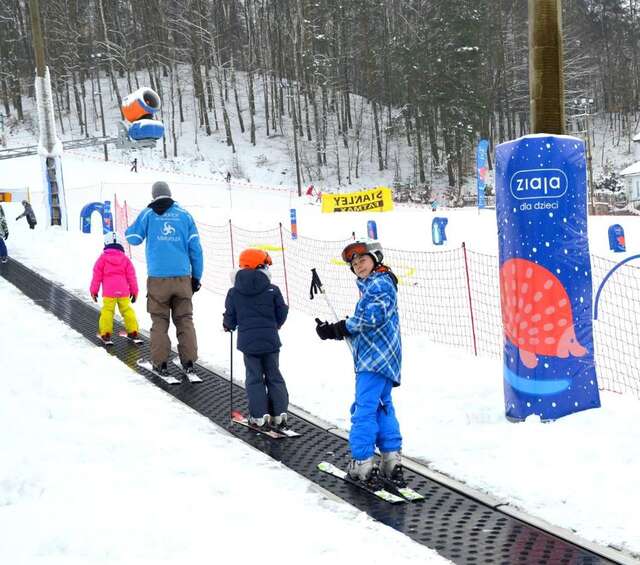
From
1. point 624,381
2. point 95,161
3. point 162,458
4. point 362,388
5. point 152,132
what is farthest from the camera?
point 95,161

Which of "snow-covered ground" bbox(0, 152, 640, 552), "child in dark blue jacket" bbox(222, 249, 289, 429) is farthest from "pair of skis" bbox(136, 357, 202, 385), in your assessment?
"child in dark blue jacket" bbox(222, 249, 289, 429)

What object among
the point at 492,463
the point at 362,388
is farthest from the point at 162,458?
the point at 492,463

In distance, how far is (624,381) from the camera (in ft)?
28.4

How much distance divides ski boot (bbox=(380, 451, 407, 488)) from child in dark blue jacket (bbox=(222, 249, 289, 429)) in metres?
1.46

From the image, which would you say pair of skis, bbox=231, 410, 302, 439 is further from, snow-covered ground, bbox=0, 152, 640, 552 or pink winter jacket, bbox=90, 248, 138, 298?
pink winter jacket, bbox=90, 248, 138, 298

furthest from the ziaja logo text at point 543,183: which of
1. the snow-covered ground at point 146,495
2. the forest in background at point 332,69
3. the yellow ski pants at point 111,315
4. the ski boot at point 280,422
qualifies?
the forest in background at point 332,69

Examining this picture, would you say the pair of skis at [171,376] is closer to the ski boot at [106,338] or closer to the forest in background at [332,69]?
the ski boot at [106,338]

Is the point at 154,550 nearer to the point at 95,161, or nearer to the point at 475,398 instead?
the point at 475,398

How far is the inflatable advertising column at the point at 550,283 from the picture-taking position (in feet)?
20.0

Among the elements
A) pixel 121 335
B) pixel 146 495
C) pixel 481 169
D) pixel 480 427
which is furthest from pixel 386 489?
pixel 481 169

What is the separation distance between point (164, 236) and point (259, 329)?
2.20 m

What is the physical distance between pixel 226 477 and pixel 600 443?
2506 millimetres

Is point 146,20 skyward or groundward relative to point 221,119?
skyward

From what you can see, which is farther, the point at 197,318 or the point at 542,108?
the point at 197,318
